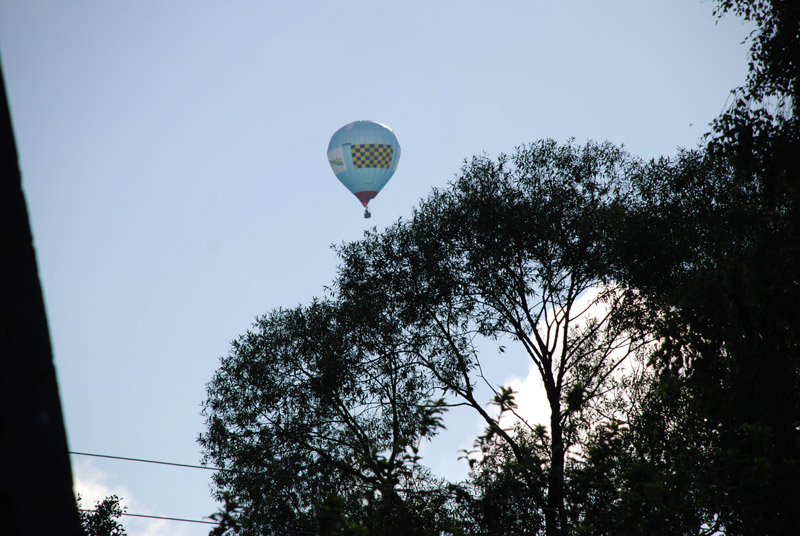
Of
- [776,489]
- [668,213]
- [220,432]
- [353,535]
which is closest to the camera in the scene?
[353,535]

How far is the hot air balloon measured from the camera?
62281 millimetres

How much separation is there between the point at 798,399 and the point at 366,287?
16429 mm

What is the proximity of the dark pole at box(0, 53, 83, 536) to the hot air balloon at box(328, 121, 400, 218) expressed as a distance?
198 feet

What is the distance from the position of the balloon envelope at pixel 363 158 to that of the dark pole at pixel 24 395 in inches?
2375

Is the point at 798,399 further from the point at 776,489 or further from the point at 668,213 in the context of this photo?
the point at 668,213

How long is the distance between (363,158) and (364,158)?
77 mm

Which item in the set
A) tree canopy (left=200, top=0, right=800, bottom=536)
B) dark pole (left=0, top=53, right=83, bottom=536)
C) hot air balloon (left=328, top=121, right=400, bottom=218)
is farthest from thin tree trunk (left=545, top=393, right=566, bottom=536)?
hot air balloon (left=328, top=121, right=400, bottom=218)

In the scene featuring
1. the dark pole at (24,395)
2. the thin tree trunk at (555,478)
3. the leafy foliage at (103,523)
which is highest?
the leafy foliage at (103,523)

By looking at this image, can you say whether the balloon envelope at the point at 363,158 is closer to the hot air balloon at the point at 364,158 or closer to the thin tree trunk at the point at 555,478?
the hot air balloon at the point at 364,158

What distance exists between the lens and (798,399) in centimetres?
1484

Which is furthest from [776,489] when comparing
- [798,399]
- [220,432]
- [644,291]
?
[220,432]

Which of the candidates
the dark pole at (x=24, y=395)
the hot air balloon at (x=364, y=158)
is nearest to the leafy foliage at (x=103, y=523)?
the hot air balloon at (x=364, y=158)

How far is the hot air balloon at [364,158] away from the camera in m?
62.3

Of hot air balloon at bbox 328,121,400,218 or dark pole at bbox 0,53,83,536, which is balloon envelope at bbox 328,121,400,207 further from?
dark pole at bbox 0,53,83,536
